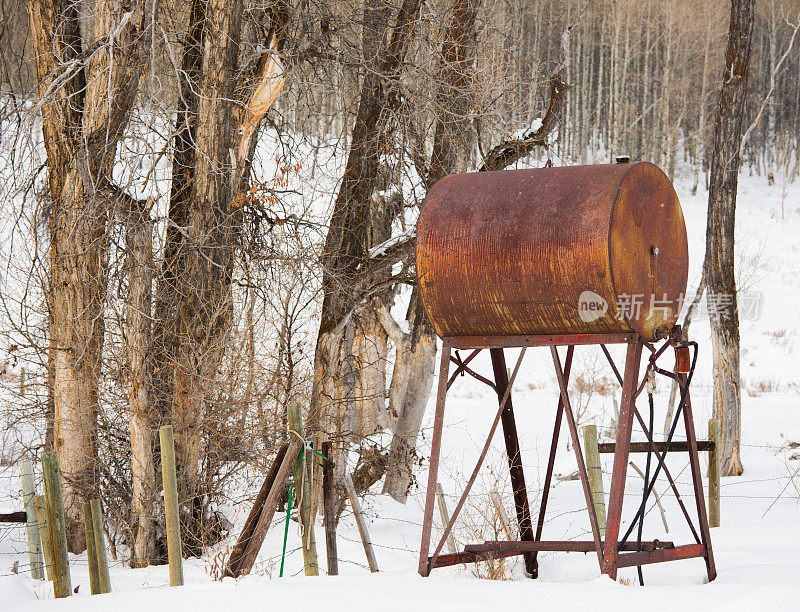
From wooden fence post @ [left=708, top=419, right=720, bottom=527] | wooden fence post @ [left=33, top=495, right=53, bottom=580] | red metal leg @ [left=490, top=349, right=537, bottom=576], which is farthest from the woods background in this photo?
wooden fence post @ [left=708, top=419, right=720, bottom=527]

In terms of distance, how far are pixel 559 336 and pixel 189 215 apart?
510 centimetres

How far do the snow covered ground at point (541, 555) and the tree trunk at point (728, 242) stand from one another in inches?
40.7

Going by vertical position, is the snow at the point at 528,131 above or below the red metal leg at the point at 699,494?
above

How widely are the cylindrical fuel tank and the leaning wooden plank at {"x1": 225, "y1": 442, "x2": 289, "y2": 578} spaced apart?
170 cm

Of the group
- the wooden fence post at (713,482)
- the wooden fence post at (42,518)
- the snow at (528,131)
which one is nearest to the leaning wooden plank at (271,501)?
the wooden fence post at (42,518)

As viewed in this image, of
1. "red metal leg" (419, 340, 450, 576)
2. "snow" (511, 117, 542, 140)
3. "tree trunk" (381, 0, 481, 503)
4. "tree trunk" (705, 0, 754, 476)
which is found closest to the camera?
"red metal leg" (419, 340, 450, 576)

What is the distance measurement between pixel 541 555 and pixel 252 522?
9.67 ft

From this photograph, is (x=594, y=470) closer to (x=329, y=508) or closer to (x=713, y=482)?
(x=713, y=482)

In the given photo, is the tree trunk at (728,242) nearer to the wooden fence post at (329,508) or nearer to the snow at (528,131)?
the snow at (528,131)

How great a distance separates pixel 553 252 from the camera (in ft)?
18.3

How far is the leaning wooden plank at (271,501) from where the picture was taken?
658 cm

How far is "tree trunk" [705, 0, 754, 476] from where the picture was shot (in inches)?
543

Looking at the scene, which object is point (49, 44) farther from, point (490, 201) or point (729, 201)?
point (729, 201)

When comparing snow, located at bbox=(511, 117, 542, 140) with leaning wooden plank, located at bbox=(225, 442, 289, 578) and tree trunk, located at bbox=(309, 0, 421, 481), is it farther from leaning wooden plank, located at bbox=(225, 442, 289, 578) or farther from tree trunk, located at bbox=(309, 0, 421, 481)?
leaning wooden plank, located at bbox=(225, 442, 289, 578)
